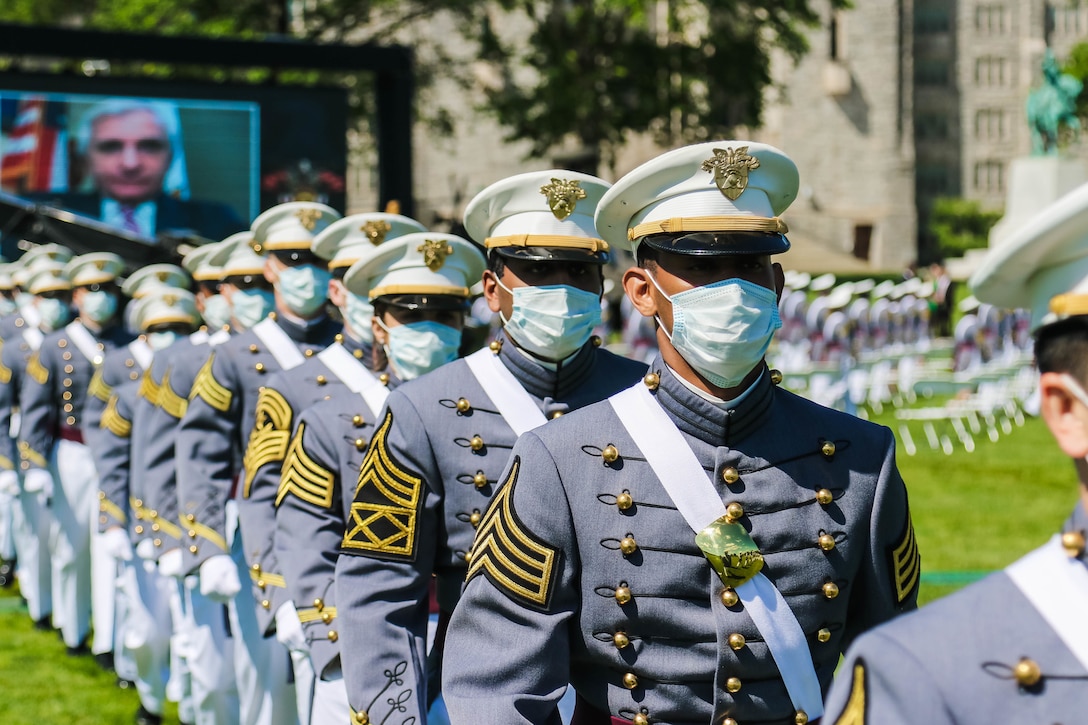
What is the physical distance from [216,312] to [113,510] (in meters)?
1.40

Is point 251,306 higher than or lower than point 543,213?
lower

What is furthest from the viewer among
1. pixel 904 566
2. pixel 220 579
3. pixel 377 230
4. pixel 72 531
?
pixel 72 531

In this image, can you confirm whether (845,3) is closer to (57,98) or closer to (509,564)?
(57,98)

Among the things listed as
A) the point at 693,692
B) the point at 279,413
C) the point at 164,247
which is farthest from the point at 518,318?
the point at 164,247

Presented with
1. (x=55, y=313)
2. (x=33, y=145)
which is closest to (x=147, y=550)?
(x=55, y=313)

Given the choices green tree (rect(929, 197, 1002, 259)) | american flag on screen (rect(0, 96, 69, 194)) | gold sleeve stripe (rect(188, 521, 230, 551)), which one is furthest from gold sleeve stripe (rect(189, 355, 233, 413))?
green tree (rect(929, 197, 1002, 259))

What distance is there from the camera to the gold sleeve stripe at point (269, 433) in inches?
246

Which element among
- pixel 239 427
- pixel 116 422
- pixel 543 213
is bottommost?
pixel 116 422

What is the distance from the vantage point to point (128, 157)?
17047 mm

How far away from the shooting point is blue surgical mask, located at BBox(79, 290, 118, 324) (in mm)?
11602

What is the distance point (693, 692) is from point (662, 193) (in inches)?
42.0

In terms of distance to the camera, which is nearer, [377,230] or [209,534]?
[377,230]

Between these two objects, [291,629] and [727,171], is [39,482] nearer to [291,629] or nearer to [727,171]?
[291,629]

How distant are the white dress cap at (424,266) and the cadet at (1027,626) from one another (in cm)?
340
